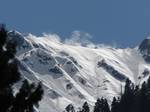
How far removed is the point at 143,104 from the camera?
9831 cm

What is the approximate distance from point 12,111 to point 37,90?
1547 millimetres

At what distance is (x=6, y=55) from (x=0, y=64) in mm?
750

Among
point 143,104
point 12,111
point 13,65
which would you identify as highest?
point 143,104

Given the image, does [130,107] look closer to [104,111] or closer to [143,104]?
[143,104]

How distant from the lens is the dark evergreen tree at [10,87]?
92.9 feet

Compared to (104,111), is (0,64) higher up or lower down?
lower down

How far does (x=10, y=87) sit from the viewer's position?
94.2ft

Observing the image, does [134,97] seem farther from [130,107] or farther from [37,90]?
[37,90]

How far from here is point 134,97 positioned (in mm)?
105500

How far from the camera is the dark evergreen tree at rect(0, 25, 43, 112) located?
1115 inches

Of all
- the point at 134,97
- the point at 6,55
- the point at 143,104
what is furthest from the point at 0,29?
the point at 134,97

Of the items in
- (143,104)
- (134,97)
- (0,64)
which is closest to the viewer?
(0,64)

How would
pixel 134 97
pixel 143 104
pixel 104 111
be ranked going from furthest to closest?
pixel 104 111, pixel 134 97, pixel 143 104

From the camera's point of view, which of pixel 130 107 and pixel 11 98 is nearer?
pixel 11 98
